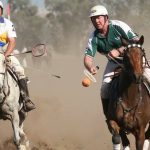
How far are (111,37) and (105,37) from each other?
0.37 ft

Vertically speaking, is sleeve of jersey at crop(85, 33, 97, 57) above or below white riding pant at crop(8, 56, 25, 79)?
above

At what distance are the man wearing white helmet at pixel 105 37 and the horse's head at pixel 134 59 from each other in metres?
0.62

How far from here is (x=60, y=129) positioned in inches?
727

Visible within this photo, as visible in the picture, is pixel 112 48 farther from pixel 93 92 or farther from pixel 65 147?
pixel 93 92

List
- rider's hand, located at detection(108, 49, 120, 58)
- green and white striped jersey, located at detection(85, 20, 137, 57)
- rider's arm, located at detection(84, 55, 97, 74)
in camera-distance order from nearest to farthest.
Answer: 1. rider's arm, located at detection(84, 55, 97, 74)
2. rider's hand, located at detection(108, 49, 120, 58)
3. green and white striped jersey, located at detection(85, 20, 137, 57)

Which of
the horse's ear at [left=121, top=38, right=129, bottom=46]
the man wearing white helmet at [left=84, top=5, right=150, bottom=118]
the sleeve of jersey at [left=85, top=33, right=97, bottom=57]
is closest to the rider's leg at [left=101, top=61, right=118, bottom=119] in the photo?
the man wearing white helmet at [left=84, top=5, right=150, bottom=118]

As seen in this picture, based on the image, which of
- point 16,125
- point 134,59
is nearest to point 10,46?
point 16,125

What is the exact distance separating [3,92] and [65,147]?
11.7ft


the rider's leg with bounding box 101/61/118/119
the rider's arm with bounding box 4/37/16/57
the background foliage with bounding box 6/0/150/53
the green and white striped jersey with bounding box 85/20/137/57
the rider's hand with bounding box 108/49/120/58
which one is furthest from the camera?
the background foliage with bounding box 6/0/150/53

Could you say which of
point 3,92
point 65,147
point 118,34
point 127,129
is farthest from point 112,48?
point 65,147

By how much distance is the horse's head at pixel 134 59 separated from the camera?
33.1ft

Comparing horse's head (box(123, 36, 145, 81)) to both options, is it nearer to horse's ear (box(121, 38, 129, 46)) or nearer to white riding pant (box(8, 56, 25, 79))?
horse's ear (box(121, 38, 129, 46))

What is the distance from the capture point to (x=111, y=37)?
11.4 metres

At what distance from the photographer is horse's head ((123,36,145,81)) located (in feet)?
33.1
